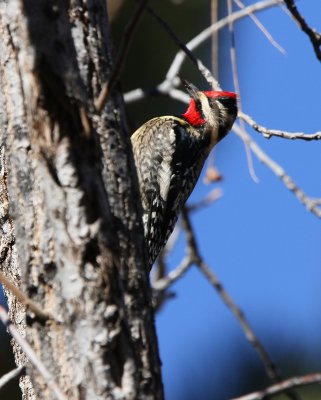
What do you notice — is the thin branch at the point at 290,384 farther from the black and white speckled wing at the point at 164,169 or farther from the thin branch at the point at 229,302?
the black and white speckled wing at the point at 164,169

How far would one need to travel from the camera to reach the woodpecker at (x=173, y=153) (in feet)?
15.9

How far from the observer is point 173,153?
5059mm

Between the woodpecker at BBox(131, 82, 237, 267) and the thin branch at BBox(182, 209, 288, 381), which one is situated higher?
the woodpecker at BBox(131, 82, 237, 267)

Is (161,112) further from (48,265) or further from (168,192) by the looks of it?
(48,265)

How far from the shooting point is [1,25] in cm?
240

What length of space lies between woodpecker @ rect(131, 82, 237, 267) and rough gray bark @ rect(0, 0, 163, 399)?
2.35 m

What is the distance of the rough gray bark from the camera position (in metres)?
2.17

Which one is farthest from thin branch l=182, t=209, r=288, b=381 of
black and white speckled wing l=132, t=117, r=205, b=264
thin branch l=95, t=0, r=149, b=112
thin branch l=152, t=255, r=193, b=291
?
thin branch l=95, t=0, r=149, b=112

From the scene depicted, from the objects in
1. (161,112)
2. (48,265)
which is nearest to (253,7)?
(48,265)

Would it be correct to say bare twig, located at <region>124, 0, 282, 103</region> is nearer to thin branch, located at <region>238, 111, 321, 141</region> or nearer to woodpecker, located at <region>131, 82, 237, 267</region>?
thin branch, located at <region>238, 111, 321, 141</region>

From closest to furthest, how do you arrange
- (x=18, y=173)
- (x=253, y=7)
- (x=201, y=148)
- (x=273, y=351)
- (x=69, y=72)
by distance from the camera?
(x=69, y=72) → (x=18, y=173) → (x=253, y=7) → (x=201, y=148) → (x=273, y=351)

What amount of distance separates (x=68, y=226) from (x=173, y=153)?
2.86m

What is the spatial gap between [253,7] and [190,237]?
3.54 feet

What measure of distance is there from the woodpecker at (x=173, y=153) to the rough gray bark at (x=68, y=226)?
235cm
